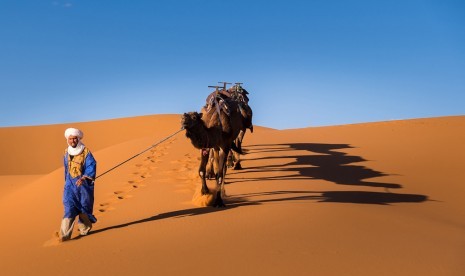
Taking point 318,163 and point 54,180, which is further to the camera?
point 318,163

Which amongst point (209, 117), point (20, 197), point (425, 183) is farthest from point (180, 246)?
point (425, 183)

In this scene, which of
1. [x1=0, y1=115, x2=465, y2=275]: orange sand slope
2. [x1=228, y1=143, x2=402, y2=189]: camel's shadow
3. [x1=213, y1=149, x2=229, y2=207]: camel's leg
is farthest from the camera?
[x1=228, y1=143, x2=402, y2=189]: camel's shadow

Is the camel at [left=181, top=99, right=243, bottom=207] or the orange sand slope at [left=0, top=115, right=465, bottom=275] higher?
the camel at [left=181, top=99, right=243, bottom=207]

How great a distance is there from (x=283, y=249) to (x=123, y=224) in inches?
108

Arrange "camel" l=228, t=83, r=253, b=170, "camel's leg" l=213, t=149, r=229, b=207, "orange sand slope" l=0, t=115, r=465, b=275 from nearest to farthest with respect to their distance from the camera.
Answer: "orange sand slope" l=0, t=115, r=465, b=275
"camel's leg" l=213, t=149, r=229, b=207
"camel" l=228, t=83, r=253, b=170

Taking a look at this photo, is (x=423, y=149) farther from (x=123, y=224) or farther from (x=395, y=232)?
(x=123, y=224)

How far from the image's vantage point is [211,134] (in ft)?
24.4

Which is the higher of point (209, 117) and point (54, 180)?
point (209, 117)

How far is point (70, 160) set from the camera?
6059mm

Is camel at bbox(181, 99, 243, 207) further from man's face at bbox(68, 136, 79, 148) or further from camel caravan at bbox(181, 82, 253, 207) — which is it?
man's face at bbox(68, 136, 79, 148)

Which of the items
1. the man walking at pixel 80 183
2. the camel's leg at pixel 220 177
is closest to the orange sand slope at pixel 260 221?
the camel's leg at pixel 220 177

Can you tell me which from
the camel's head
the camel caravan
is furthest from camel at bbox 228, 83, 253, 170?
the camel's head

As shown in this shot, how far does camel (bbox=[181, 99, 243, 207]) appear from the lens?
22.6 ft

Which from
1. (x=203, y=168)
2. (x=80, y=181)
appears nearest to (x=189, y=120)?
(x=203, y=168)
